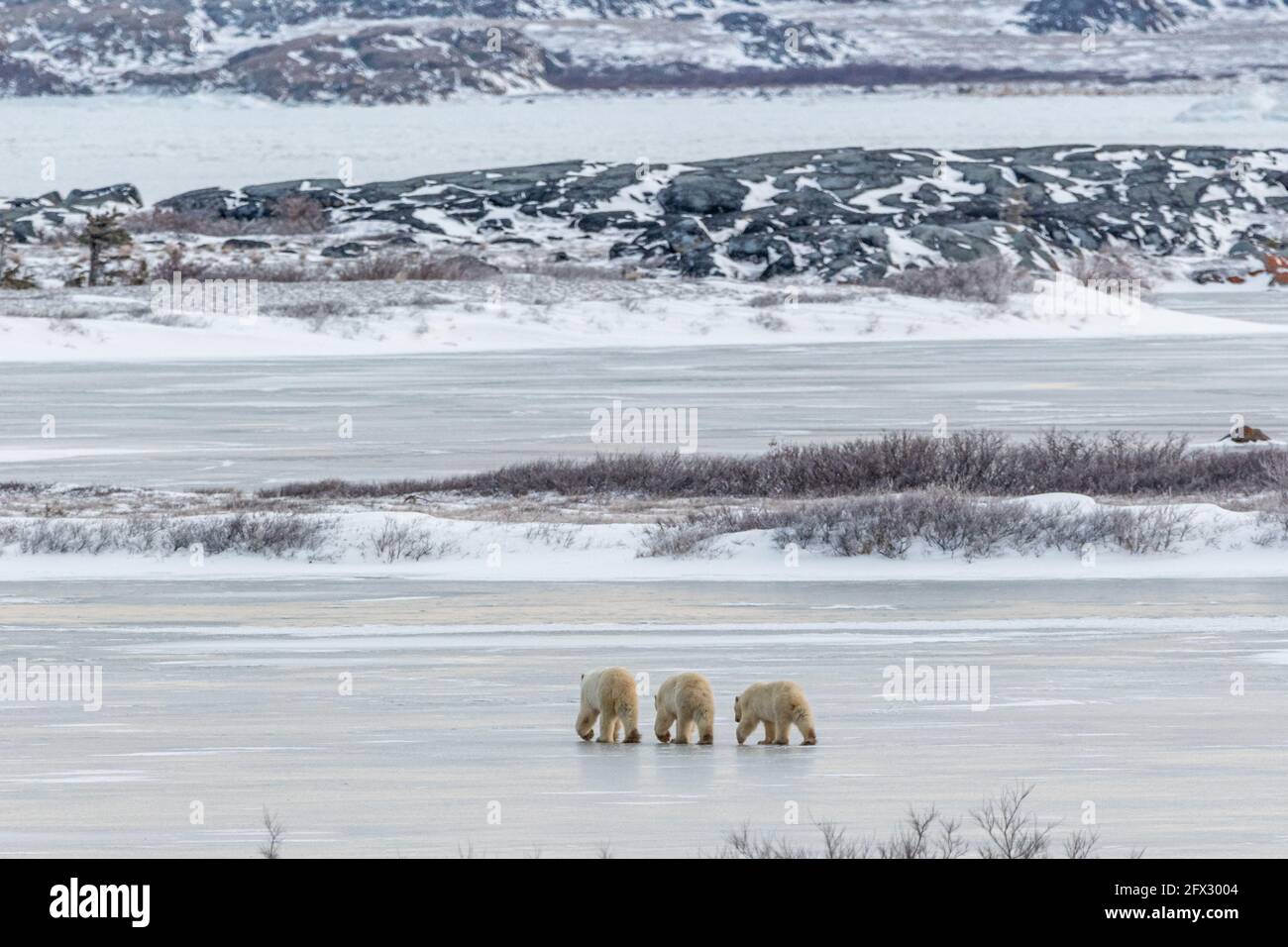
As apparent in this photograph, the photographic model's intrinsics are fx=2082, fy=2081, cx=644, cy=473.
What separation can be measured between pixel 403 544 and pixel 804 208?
171 feet

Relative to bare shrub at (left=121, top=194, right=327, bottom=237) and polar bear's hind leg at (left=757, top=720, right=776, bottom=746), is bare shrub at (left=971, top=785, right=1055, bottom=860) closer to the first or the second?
polar bear's hind leg at (left=757, top=720, right=776, bottom=746)

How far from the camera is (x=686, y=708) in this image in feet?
27.9

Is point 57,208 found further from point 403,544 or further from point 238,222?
point 403,544

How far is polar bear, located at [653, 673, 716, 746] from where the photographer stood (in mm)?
8508

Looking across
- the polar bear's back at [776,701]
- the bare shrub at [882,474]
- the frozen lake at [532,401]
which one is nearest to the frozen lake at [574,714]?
the polar bear's back at [776,701]

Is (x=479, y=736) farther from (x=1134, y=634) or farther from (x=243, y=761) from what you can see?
(x=1134, y=634)

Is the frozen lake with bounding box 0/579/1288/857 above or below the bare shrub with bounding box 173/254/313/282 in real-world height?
above

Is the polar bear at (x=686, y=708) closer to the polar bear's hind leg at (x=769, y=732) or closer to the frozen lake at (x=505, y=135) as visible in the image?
the polar bear's hind leg at (x=769, y=732)

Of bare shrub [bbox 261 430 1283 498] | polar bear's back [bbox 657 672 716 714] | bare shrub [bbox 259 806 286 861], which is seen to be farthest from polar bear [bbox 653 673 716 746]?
bare shrub [bbox 261 430 1283 498]

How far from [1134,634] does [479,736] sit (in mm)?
4282

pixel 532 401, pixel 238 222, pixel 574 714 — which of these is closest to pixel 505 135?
pixel 238 222

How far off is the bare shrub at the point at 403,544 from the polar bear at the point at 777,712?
21.1 feet

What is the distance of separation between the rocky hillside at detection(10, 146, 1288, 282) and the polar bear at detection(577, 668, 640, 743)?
48.2 meters
